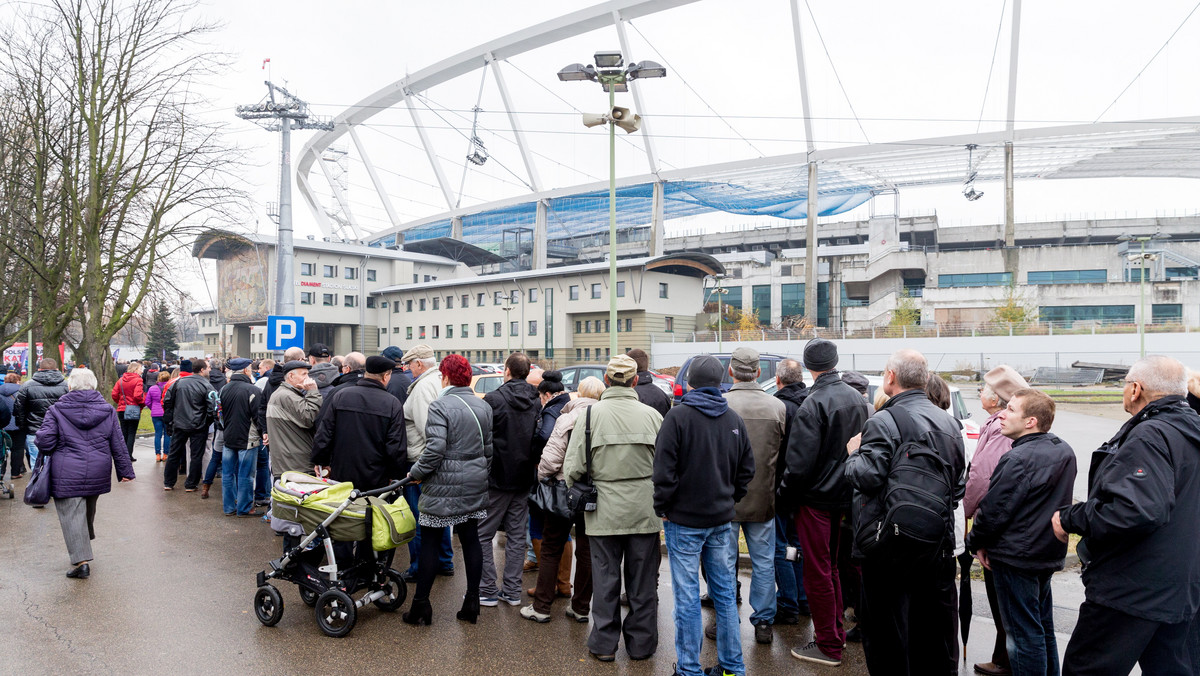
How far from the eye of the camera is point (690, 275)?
1923 inches

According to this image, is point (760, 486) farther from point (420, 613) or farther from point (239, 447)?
point (239, 447)

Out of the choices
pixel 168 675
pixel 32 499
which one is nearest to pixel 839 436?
pixel 168 675

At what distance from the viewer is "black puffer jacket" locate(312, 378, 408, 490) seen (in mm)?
5895

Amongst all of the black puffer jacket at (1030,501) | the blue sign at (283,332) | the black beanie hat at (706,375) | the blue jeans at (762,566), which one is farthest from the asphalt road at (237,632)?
the blue sign at (283,332)

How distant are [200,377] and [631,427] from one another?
322 inches

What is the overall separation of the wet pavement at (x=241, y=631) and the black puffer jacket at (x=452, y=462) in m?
0.94

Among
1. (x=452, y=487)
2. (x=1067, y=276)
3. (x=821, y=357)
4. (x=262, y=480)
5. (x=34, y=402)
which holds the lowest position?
(x=262, y=480)

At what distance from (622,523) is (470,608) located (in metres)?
1.57

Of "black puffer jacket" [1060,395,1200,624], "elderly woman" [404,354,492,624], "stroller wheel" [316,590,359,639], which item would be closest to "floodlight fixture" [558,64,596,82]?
"elderly woman" [404,354,492,624]

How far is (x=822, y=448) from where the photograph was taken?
500cm

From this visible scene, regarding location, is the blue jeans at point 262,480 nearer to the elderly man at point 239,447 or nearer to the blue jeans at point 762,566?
the elderly man at point 239,447

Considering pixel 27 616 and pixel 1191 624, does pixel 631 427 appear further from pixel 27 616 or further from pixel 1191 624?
pixel 27 616

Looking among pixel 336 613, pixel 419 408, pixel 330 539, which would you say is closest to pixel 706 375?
pixel 419 408

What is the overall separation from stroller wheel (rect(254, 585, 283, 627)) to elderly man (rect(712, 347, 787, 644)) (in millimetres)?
3461
